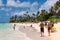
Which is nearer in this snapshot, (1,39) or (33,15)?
(33,15)

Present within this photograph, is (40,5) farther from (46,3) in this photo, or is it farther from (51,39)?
(51,39)

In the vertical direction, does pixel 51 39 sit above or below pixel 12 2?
below

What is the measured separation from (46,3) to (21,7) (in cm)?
65

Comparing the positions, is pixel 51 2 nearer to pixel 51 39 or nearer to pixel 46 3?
pixel 46 3

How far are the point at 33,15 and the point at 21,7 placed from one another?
19.9 inches

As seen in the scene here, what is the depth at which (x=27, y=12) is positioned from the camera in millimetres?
6473

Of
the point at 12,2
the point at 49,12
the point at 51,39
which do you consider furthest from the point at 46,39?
the point at 12,2

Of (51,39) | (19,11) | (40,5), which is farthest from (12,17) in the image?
(51,39)

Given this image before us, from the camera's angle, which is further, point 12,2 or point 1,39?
point 1,39

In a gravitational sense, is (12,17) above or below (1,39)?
above

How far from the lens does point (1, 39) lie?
7320 mm

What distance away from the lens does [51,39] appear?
22.0 feet

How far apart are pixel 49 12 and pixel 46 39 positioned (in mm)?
734

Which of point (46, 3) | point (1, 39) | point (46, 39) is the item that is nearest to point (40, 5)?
point (46, 3)
